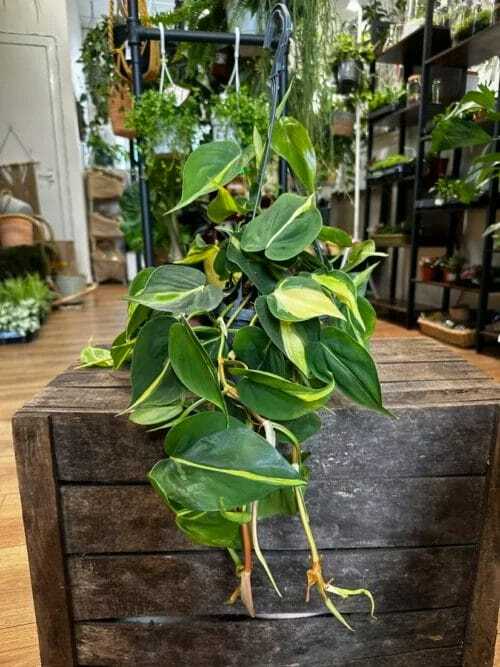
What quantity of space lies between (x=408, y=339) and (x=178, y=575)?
0.50 m

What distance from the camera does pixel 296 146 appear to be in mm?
442

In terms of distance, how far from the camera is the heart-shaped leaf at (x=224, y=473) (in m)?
0.31

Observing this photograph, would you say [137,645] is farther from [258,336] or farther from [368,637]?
[258,336]

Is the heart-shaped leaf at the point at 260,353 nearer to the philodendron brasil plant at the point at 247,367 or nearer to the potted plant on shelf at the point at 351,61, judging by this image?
the philodendron brasil plant at the point at 247,367

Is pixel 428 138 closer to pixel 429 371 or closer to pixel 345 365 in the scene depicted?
pixel 429 371

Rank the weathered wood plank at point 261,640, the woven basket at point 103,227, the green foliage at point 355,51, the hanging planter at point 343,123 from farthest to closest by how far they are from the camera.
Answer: the woven basket at point 103,227 → the hanging planter at point 343,123 → the green foliage at point 355,51 → the weathered wood plank at point 261,640

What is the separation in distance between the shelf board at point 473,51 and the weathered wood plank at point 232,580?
7.37 feet

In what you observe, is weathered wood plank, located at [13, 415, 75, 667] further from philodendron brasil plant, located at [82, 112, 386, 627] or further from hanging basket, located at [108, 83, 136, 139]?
hanging basket, located at [108, 83, 136, 139]

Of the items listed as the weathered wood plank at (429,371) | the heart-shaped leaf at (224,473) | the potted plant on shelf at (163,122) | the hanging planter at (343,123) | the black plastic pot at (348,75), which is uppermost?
the black plastic pot at (348,75)

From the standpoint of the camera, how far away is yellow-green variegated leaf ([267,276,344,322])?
34cm

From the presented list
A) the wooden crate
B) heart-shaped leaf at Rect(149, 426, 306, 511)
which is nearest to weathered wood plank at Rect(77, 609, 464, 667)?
the wooden crate

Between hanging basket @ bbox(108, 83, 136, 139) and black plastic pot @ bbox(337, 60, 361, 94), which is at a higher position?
black plastic pot @ bbox(337, 60, 361, 94)

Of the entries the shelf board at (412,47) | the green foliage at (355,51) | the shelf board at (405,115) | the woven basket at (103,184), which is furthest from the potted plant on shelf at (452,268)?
the woven basket at (103,184)

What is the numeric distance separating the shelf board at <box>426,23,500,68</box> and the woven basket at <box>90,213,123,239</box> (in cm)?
338
